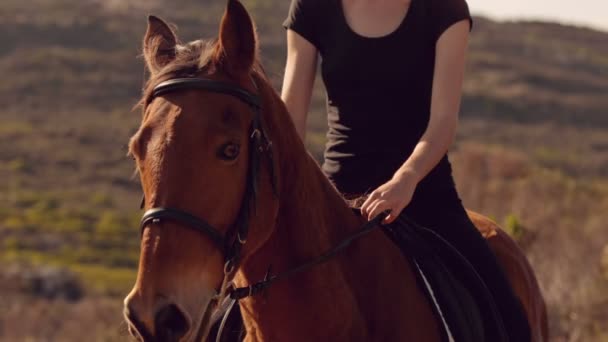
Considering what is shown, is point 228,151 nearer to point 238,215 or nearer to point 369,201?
point 238,215

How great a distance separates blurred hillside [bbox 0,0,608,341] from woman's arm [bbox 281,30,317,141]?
58 centimetres

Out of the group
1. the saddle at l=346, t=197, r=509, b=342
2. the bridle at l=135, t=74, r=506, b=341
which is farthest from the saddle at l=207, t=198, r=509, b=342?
the bridle at l=135, t=74, r=506, b=341

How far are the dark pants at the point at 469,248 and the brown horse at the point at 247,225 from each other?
1.37ft

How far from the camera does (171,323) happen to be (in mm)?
3051

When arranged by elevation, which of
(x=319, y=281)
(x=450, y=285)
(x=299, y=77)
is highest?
(x=299, y=77)

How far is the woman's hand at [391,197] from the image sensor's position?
12.7ft

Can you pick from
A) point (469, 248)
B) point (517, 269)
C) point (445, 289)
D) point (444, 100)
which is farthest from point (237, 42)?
point (517, 269)

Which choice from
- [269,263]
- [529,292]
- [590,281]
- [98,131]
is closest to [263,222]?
[269,263]

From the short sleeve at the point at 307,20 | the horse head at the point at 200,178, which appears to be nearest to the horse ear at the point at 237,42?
the horse head at the point at 200,178

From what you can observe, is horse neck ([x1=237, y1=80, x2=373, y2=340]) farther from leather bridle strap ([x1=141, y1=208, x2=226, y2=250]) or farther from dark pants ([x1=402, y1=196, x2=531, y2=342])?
dark pants ([x1=402, y1=196, x2=531, y2=342])

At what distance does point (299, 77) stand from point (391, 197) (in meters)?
0.87

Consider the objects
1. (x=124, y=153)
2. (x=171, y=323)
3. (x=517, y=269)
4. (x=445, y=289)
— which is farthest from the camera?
(x=124, y=153)

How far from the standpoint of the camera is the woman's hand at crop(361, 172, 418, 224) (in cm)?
387

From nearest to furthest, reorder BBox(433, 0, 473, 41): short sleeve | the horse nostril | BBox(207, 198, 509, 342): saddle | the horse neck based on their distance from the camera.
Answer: the horse nostril → the horse neck → BBox(207, 198, 509, 342): saddle → BBox(433, 0, 473, 41): short sleeve
